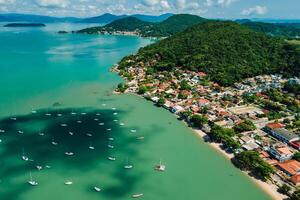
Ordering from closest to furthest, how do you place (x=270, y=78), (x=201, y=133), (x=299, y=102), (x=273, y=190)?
1. (x=273, y=190)
2. (x=201, y=133)
3. (x=299, y=102)
4. (x=270, y=78)

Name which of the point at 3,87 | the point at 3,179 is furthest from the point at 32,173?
the point at 3,87

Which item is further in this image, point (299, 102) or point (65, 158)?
point (299, 102)

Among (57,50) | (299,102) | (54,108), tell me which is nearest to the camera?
(54,108)

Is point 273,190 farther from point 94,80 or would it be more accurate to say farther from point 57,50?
point 57,50

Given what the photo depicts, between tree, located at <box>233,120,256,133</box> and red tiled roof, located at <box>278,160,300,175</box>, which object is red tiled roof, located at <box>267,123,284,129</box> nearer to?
tree, located at <box>233,120,256,133</box>

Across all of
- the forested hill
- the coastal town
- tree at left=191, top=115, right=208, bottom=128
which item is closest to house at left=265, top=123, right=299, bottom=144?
the coastal town
